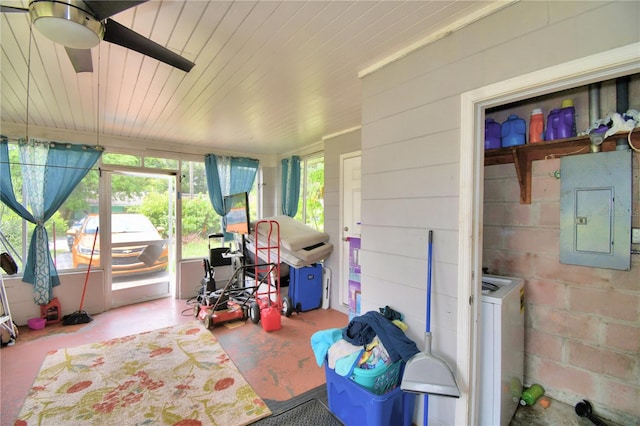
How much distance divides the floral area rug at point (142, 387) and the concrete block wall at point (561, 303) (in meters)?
2.07

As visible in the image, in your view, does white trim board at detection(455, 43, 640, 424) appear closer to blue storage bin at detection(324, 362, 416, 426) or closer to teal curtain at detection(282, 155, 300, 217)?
blue storage bin at detection(324, 362, 416, 426)

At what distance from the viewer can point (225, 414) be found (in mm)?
1927

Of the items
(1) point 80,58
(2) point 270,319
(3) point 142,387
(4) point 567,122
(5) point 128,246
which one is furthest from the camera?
(5) point 128,246

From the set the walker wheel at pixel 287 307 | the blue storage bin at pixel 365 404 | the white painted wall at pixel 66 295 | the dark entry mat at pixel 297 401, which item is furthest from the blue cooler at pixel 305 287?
the white painted wall at pixel 66 295

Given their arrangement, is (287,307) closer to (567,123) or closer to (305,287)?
(305,287)

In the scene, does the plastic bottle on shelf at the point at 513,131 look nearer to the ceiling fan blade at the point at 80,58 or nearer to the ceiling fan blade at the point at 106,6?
the ceiling fan blade at the point at 106,6

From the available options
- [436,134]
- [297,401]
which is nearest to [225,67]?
[436,134]

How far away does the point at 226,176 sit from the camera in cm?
480

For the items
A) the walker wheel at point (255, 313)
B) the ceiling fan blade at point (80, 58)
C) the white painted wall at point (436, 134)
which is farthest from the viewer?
the walker wheel at point (255, 313)

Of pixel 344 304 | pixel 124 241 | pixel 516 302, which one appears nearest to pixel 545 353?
pixel 516 302

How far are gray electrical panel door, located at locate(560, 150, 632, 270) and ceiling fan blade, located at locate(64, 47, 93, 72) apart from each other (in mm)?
2995

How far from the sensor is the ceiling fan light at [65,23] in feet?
3.50

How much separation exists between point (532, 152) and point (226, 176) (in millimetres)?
4187

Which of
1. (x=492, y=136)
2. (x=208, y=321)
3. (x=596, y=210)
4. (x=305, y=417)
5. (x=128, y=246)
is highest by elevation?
(x=492, y=136)
